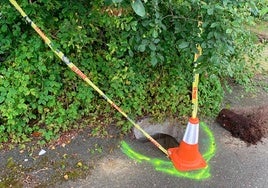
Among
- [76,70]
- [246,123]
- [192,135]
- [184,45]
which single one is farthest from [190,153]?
[76,70]

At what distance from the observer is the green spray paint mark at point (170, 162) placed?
2.67 m

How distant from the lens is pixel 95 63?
3082 millimetres

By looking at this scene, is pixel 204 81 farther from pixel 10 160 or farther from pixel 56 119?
pixel 10 160

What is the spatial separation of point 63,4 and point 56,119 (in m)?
1.00

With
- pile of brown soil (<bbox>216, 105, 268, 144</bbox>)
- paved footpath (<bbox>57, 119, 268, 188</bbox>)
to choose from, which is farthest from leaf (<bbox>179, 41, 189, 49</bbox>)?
pile of brown soil (<bbox>216, 105, 268, 144</bbox>)

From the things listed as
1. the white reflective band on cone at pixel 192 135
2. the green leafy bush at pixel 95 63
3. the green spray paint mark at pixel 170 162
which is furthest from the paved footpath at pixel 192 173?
the green leafy bush at pixel 95 63

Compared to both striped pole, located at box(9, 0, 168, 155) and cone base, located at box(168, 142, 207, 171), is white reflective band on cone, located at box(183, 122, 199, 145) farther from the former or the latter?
striped pole, located at box(9, 0, 168, 155)

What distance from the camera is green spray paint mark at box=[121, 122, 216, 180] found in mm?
2668

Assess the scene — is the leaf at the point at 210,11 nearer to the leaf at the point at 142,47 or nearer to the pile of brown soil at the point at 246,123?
the leaf at the point at 142,47

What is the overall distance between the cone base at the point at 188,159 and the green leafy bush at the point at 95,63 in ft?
1.54

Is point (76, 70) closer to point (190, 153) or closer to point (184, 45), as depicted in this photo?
point (184, 45)

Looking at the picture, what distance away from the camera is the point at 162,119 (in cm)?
311

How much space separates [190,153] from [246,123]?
778 mm

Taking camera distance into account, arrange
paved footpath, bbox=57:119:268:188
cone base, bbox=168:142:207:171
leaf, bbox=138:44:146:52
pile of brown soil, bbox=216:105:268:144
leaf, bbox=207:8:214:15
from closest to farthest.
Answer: leaf, bbox=207:8:214:15 → leaf, bbox=138:44:146:52 → paved footpath, bbox=57:119:268:188 → cone base, bbox=168:142:207:171 → pile of brown soil, bbox=216:105:268:144
